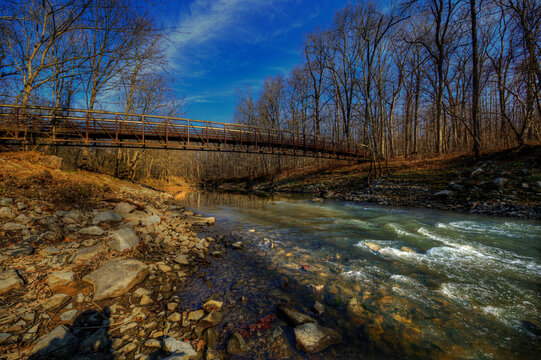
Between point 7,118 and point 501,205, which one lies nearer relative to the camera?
point 501,205

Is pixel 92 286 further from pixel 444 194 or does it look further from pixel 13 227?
pixel 444 194

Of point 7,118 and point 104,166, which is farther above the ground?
point 7,118

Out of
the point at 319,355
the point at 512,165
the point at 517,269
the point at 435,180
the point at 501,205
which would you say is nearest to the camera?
the point at 319,355

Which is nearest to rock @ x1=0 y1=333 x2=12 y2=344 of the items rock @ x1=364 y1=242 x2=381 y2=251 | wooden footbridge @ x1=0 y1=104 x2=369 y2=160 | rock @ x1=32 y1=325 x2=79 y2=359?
rock @ x1=32 y1=325 x2=79 y2=359

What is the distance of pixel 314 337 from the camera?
215 centimetres

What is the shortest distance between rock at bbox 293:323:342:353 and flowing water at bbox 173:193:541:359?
68 millimetres

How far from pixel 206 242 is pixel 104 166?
19.9 m

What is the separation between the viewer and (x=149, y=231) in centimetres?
485

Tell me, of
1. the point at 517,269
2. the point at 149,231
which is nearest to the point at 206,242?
the point at 149,231

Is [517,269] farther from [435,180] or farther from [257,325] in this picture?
[435,180]

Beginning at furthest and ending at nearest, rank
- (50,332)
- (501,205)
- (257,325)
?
→ (501,205), (257,325), (50,332)

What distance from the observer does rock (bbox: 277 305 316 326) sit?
2.38m

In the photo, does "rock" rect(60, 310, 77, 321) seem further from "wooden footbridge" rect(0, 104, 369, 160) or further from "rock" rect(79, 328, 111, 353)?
"wooden footbridge" rect(0, 104, 369, 160)

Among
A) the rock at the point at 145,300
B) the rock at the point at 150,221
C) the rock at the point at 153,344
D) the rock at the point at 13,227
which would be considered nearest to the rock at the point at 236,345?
the rock at the point at 153,344
